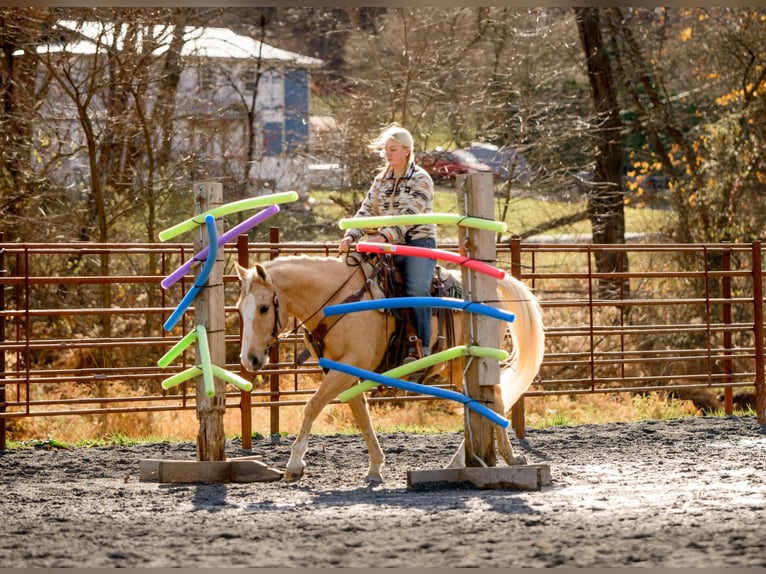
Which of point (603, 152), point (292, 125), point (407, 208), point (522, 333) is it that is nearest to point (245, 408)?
point (407, 208)

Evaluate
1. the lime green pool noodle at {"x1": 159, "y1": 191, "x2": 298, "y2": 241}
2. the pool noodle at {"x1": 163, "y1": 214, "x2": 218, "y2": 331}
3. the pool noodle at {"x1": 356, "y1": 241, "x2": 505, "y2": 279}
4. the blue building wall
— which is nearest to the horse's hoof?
the pool noodle at {"x1": 163, "y1": 214, "x2": 218, "y2": 331}

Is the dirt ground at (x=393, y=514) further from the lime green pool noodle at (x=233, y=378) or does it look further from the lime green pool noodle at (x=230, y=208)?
the lime green pool noodle at (x=230, y=208)

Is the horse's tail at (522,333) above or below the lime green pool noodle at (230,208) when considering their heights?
below

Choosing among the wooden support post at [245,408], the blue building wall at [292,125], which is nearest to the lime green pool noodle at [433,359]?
the wooden support post at [245,408]

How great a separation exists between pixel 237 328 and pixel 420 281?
685 centimetres

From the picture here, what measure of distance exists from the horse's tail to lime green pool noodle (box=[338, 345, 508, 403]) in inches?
19.7

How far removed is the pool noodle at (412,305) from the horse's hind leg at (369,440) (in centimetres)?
79

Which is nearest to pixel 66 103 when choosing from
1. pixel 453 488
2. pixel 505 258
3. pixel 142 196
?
pixel 142 196

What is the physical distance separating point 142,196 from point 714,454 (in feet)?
26.2

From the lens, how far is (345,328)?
7246 mm

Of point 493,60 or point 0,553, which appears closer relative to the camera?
point 0,553

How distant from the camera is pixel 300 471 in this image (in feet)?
23.7

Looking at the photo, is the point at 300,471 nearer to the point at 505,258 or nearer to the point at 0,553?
the point at 0,553

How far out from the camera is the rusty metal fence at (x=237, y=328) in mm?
9461
